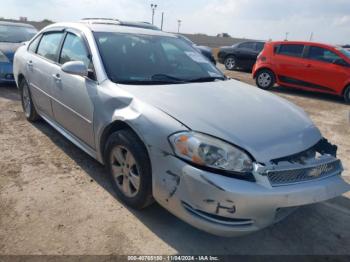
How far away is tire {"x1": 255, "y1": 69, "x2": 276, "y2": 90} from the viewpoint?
1011cm

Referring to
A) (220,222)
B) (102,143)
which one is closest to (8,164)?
(102,143)

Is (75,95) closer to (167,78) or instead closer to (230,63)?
(167,78)

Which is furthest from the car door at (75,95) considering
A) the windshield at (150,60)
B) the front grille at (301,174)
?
the front grille at (301,174)

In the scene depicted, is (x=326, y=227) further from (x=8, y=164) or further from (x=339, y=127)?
(x=339, y=127)

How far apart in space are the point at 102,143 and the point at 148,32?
1.61 meters

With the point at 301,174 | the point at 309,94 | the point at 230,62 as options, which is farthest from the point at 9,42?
the point at 230,62

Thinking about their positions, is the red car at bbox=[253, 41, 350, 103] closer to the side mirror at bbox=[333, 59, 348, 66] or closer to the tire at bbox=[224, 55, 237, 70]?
the side mirror at bbox=[333, 59, 348, 66]

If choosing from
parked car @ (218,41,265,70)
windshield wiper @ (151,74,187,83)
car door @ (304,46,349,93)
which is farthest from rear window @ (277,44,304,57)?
windshield wiper @ (151,74,187,83)

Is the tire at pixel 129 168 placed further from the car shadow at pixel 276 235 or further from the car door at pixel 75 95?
the car door at pixel 75 95

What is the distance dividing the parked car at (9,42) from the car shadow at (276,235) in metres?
5.28

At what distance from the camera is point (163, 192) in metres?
2.45

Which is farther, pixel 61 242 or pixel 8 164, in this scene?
pixel 8 164

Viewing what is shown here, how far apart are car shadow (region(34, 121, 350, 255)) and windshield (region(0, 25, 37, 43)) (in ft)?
21.5

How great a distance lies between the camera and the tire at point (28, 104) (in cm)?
487
